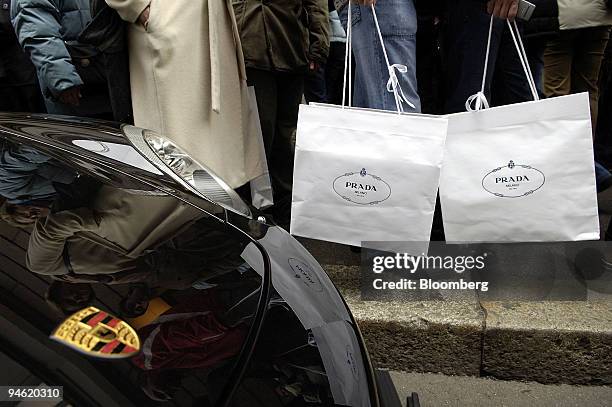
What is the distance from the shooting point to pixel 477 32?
2.44 metres

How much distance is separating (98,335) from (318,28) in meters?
2.38

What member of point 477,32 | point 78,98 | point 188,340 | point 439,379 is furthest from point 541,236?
point 78,98

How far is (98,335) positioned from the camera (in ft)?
3.07

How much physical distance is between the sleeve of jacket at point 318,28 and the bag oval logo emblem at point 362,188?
3.78 feet

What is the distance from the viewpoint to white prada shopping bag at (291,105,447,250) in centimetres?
203

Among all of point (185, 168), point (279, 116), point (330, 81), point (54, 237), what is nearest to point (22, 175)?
point (54, 237)

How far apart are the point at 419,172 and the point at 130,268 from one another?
1212mm

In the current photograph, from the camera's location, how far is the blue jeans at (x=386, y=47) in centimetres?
237

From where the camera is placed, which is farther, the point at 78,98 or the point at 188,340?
the point at 78,98

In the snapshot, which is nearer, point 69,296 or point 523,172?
point 69,296

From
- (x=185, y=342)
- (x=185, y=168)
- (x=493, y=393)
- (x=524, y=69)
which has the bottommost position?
(x=493, y=393)

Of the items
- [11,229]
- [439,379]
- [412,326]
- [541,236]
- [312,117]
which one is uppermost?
[312,117]

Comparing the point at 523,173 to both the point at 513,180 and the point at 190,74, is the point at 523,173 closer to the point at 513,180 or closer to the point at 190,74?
the point at 513,180

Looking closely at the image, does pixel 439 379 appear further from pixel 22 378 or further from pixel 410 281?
pixel 22 378
